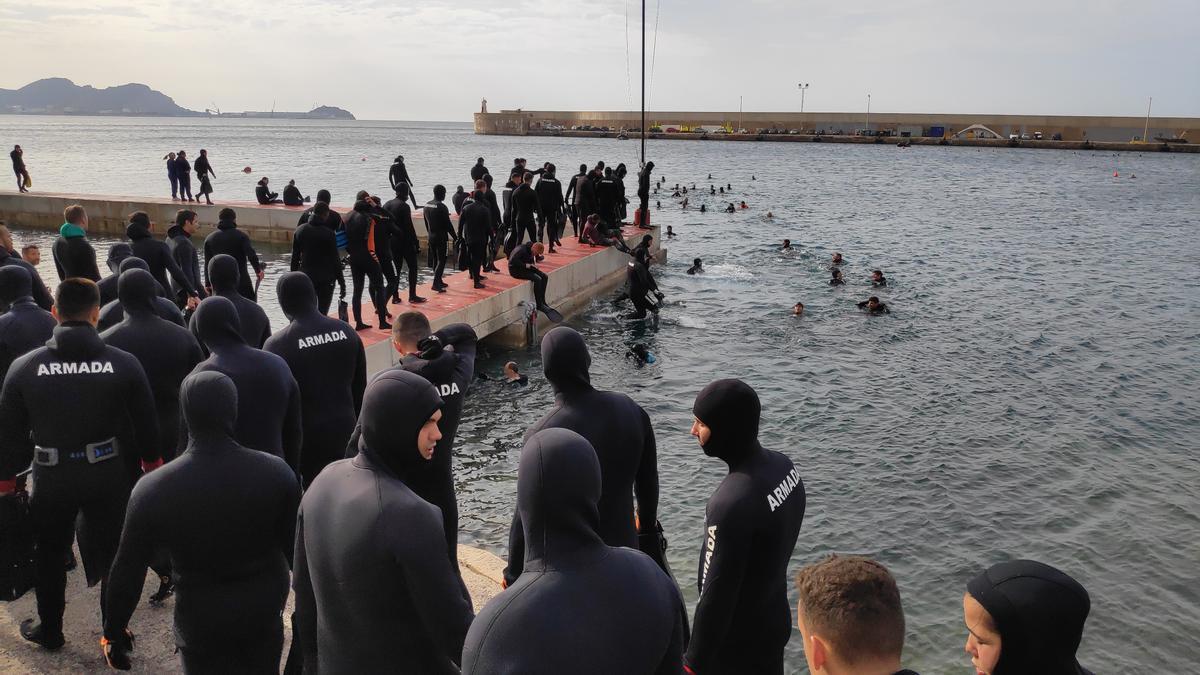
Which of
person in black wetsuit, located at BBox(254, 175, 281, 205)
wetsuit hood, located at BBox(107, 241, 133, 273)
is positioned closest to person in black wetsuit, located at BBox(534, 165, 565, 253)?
wetsuit hood, located at BBox(107, 241, 133, 273)

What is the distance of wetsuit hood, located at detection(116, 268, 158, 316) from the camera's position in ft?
18.2

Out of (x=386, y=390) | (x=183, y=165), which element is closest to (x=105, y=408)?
(x=386, y=390)

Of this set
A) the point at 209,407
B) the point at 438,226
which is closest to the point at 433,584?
the point at 209,407

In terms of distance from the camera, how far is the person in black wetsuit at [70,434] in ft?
15.3

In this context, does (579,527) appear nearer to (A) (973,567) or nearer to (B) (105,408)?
(B) (105,408)

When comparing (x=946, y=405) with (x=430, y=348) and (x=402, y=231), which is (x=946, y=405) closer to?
(x=402, y=231)

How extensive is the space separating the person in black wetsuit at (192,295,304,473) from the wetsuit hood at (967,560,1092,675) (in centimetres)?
378

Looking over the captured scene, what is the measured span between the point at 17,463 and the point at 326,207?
5656 mm

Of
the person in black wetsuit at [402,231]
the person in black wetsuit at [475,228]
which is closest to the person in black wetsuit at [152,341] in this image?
the person in black wetsuit at [402,231]

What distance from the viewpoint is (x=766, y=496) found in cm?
344

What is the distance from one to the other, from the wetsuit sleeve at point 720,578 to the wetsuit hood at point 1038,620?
1014mm

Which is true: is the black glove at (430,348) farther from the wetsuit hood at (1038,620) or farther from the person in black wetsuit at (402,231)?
the person in black wetsuit at (402,231)

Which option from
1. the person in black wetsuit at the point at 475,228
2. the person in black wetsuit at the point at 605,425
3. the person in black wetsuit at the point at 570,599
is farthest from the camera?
the person in black wetsuit at the point at 475,228

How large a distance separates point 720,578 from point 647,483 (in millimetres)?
953
